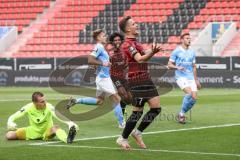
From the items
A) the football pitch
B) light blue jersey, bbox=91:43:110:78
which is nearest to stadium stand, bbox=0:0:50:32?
the football pitch

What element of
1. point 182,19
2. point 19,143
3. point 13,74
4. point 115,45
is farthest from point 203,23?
point 19,143

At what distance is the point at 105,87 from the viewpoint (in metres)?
15.7

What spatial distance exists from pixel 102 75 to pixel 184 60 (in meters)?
2.43

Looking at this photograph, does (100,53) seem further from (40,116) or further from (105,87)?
(40,116)

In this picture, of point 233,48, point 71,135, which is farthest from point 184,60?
point 233,48

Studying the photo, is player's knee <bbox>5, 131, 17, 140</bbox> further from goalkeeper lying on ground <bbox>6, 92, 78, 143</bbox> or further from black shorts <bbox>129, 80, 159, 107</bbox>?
black shorts <bbox>129, 80, 159, 107</bbox>

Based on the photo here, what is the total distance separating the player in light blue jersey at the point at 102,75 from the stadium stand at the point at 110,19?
80.8ft

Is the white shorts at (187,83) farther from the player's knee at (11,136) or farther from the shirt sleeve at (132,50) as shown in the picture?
the shirt sleeve at (132,50)

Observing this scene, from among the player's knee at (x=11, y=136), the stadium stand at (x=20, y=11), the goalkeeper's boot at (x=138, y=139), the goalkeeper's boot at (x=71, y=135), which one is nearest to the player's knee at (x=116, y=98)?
the player's knee at (x=11, y=136)

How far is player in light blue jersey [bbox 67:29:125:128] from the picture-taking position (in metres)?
15.2

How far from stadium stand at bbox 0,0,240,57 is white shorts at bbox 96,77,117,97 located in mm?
24624

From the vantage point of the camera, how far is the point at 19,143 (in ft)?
41.0

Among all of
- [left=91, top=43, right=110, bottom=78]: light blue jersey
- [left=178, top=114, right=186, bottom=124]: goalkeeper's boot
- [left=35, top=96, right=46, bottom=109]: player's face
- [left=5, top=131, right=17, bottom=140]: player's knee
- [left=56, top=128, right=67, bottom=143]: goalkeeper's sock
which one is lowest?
[left=178, top=114, right=186, bottom=124]: goalkeeper's boot

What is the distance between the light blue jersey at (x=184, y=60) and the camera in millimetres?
17188
